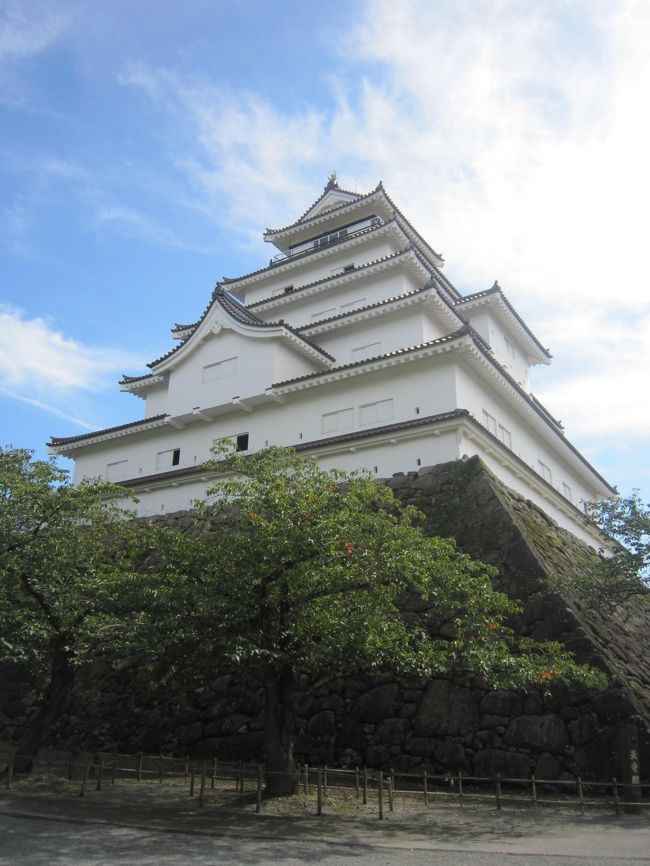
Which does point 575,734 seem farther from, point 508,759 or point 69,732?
point 69,732

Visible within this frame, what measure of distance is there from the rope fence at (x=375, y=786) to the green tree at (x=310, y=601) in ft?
3.11

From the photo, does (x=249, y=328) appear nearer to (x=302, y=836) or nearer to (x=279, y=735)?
(x=279, y=735)

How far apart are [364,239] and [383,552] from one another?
688 inches

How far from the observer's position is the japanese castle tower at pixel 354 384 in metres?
17.7

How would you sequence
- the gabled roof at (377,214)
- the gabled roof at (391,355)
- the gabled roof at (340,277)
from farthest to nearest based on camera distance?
the gabled roof at (377,214) < the gabled roof at (340,277) < the gabled roof at (391,355)

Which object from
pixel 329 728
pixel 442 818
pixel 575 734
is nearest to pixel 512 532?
pixel 575 734

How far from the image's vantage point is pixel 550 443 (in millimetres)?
22484

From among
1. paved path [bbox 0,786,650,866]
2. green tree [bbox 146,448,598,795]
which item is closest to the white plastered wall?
green tree [bbox 146,448,598,795]

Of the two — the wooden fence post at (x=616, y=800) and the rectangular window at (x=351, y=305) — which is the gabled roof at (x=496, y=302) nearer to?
the rectangular window at (x=351, y=305)

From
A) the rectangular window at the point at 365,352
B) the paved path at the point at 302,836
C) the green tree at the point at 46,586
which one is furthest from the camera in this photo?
the rectangular window at the point at 365,352

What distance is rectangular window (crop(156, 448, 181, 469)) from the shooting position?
2155 centimetres

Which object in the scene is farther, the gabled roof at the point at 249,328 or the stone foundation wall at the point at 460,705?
the gabled roof at the point at 249,328

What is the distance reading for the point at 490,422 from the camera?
62.6ft

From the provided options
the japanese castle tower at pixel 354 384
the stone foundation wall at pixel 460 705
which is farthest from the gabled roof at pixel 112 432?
the stone foundation wall at pixel 460 705
